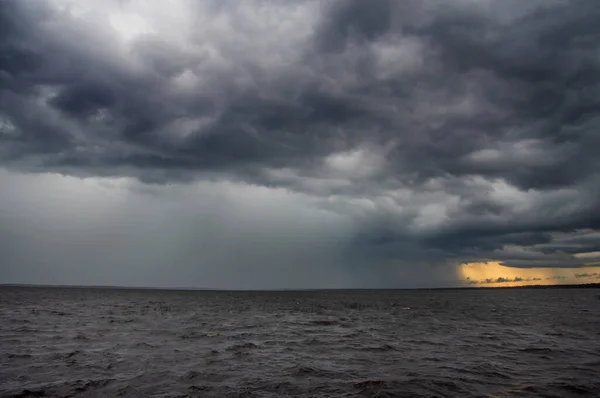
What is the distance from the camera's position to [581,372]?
2192 cm

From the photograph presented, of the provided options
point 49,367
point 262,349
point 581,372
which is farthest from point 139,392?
point 581,372

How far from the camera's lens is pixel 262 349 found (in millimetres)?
29328

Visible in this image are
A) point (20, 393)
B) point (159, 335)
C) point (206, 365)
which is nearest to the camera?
point (20, 393)

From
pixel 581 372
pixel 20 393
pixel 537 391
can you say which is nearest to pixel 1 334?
pixel 20 393

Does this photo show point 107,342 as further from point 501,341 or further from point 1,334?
point 501,341

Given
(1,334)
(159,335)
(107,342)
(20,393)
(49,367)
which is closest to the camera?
(20,393)

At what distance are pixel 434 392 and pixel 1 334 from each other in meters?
36.0

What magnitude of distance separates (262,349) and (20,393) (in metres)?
16.0

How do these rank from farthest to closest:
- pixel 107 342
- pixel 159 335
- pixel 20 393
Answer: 1. pixel 159 335
2. pixel 107 342
3. pixel 20 393

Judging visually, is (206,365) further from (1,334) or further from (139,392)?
(1,334)

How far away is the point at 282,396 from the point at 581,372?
1737 cm

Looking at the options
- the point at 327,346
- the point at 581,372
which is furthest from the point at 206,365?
the point at 581,372

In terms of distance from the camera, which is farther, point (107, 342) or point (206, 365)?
point (107, 342)

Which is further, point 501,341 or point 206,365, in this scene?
point 501,341
